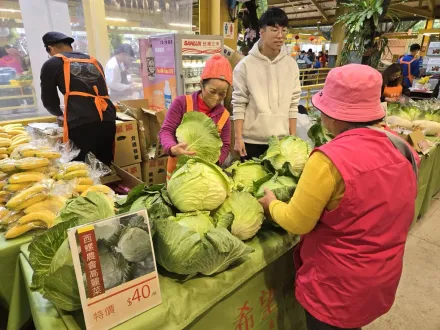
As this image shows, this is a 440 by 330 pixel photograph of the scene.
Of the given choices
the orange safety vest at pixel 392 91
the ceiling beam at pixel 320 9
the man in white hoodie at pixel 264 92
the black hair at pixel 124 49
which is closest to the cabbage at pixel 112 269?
the man in white hoodie at pixel 264 92

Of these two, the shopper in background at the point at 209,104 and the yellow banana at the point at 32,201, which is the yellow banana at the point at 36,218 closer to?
the yellow banana at the point at 32,201

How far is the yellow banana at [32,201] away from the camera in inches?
62.3

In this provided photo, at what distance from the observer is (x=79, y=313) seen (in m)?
1.00

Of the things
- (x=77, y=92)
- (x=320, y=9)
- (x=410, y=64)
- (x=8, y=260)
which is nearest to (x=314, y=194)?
(x=8, y=260)

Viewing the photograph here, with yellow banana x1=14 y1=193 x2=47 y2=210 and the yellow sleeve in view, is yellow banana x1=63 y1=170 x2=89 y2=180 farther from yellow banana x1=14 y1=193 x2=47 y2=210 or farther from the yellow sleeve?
the yellow sleeve

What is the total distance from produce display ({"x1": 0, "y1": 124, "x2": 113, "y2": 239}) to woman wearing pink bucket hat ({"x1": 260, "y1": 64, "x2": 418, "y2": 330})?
1018 millimetres

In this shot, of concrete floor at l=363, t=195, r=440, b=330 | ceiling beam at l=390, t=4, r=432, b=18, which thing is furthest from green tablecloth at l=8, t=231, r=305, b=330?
ceiling beam at l=390, t=4, r=432, b=18

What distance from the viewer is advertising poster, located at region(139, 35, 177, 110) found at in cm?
419

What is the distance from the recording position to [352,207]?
1.06 m

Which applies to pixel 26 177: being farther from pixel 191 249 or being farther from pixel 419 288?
pixel 419 288

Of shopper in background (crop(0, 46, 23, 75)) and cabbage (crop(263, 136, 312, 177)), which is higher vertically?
shopper in background (crop(0, 46, 23, 75))

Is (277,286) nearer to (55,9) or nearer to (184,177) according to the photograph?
(184,177)

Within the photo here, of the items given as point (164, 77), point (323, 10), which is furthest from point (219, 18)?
point (323, 10)

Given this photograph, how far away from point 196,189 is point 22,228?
0.99m
